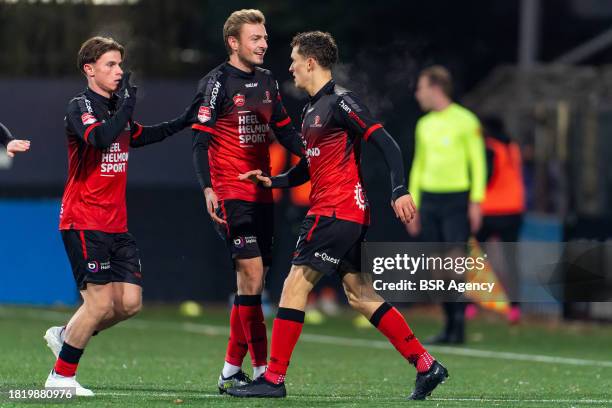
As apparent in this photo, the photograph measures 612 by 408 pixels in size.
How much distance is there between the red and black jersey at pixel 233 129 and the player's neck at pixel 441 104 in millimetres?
5003

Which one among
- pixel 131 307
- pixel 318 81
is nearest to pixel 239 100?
pixel 318 81

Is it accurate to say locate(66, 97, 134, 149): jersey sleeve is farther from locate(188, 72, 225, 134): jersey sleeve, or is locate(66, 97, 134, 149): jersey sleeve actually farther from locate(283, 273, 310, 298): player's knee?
locate(283, 273, 310, 298): player's knee

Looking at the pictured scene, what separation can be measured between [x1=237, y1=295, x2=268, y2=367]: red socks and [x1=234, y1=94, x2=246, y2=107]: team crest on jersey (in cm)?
113

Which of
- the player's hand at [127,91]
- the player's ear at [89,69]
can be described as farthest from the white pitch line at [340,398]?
the player's ear at [89,69]

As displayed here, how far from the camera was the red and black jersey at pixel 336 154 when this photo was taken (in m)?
9.36

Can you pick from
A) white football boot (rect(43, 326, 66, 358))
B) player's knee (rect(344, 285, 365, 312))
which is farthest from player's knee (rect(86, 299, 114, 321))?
player's knee (rect(344, 285, 365, 312))

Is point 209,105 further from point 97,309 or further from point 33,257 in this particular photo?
point 33,257

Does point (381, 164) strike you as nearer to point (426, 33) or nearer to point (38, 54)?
point (426, 33)

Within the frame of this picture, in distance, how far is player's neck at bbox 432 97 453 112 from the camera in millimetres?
14930

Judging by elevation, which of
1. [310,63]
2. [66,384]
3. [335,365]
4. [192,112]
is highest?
[310,63]

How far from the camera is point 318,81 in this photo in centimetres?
952

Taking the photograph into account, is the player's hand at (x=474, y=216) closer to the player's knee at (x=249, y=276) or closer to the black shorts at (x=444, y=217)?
the black shorts at (x=444, y=217)

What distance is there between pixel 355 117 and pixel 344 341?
638cm

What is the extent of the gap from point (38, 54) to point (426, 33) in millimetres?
5222
